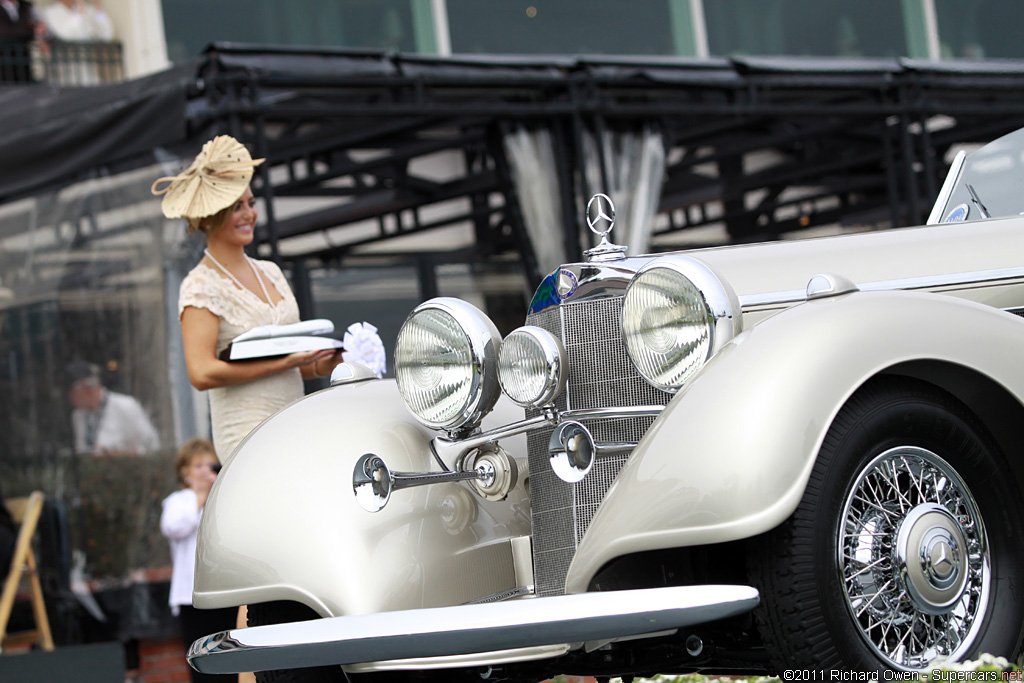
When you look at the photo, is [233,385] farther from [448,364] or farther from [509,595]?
[509,595]

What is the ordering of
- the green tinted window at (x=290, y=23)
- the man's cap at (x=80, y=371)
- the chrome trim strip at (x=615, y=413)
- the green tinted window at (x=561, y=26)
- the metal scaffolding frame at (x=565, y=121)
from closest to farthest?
the chrome trim strip at (x=615, y=413) < the metal scaffolding frame at (x=565, y=121) < the man's cap at (x=80, y=371) < the green tinted window at (x=290, y=23) < the green tinted window at (x=561, y=26)

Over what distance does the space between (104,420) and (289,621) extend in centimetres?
502

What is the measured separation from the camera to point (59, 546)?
7.22 meters

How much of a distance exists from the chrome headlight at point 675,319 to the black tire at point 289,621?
0.93 m

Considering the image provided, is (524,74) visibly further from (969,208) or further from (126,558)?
(969,208)

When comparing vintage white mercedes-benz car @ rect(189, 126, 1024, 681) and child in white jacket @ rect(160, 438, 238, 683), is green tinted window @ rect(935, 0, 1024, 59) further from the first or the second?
vintage white mercedes-benz car @ rect(189, 126, 1024, 681)

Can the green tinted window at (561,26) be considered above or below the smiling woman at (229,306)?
above

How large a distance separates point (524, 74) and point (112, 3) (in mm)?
4453

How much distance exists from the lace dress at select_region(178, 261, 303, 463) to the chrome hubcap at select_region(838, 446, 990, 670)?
193cm

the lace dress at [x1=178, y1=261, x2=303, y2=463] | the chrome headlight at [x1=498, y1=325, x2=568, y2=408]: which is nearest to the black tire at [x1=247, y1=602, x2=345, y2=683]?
the chrome headlight at [x1=498, y1=325, x2=568, y2=408]

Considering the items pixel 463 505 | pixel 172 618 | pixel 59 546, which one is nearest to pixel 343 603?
pixel 463 505

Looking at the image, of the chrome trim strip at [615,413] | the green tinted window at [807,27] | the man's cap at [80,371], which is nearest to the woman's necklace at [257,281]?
the chrome trim strip at [615,413]

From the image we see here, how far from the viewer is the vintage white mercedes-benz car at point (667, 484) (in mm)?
2033

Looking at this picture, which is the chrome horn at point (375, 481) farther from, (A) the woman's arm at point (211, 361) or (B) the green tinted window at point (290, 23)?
(B) the green tinted window at point (290, 23)
